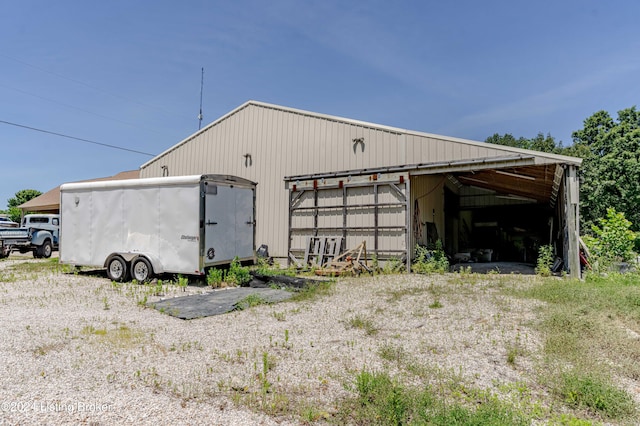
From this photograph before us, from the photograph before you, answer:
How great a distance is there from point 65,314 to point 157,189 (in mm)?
4303

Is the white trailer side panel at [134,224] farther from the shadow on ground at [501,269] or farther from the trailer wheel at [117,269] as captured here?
the shadow on ground at [501,269]

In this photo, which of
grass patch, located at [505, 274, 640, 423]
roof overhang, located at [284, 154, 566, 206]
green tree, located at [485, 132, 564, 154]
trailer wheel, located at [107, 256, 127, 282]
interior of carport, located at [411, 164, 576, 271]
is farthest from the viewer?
green tree, located at [485, 132, 564, 154]

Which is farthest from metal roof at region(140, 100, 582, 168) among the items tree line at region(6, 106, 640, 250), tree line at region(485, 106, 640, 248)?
tree line at region(6, 106, 640, 250)

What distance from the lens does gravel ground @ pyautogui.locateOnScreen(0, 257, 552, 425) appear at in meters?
3.21

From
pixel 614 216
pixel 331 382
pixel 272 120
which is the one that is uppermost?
pixel 272 120

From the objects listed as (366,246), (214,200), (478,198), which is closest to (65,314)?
(214,200)

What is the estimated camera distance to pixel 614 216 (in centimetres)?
1155

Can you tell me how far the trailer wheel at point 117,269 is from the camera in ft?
33.7

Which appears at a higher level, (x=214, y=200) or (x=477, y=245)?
(x=214, y=200)

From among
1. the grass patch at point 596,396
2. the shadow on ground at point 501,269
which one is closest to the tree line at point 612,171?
the shadow on ground at point 501,269

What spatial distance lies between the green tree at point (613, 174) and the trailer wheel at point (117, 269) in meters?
28.2

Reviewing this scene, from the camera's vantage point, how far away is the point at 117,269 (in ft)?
34.4

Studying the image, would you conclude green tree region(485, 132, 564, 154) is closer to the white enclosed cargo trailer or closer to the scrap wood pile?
the scrap wood pile

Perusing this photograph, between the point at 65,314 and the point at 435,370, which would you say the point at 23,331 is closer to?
the point at 65,314
